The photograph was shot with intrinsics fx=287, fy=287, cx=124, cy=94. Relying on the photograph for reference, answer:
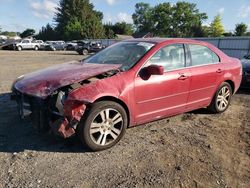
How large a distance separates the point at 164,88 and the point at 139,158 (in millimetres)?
1363

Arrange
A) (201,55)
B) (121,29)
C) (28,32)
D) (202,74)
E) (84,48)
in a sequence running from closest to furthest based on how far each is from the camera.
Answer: (202,74), (201,55), (84,48), (121,29), (28,32)

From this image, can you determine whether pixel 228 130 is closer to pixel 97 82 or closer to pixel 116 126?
pixel 116 126

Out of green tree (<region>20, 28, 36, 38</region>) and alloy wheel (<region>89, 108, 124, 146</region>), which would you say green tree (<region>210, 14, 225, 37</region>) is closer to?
green tree (<region>20, 28, 36, 38</region>)

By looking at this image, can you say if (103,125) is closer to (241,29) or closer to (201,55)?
(201,55)

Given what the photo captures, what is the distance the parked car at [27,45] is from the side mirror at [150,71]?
35.9 meters

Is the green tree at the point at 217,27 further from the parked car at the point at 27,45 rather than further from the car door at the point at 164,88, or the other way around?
the car door at the point at 164,88

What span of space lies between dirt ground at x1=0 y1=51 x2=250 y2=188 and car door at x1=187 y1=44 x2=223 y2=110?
0.48 meters

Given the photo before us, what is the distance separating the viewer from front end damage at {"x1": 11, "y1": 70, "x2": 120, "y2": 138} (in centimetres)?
382

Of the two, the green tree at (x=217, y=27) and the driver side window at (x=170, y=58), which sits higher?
the green tree at (x=217, y=27)

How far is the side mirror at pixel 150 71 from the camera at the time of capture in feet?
14.5

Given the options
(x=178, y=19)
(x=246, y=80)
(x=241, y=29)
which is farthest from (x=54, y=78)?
(x=178, y=19)

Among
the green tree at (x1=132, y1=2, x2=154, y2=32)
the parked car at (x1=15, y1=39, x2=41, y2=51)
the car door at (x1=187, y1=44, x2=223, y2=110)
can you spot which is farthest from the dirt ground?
the green tree at (x1=132, y1=2, x2=154, y2=32)

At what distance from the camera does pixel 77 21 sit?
7312cm

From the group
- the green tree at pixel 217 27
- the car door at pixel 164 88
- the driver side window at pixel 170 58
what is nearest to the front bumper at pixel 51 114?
the car door at pixel 164 88
